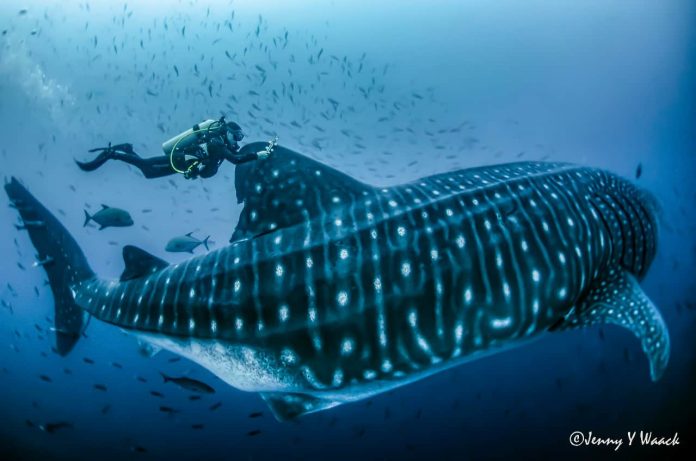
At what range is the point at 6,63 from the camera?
8.08m

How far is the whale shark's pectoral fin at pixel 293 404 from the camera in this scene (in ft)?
9.93

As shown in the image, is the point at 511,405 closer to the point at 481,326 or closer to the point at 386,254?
the point at 481,326

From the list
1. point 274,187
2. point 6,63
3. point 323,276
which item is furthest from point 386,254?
point 6,63

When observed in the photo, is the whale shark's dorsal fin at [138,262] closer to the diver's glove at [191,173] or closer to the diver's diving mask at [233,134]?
the diver's glove at [191,173]

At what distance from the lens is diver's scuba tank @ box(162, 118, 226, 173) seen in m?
5.51

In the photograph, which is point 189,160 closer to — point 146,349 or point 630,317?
point 146,349

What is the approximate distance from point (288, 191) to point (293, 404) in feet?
5.64

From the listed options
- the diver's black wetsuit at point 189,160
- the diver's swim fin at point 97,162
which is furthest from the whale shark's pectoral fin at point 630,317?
the diver's swim fin at point 97,162

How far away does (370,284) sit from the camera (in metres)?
2.69

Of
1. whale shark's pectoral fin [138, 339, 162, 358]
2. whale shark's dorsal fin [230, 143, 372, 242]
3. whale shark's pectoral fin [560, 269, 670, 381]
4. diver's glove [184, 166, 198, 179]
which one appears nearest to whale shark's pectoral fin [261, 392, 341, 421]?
whale shark's pectoral fin [138, 339, 162, 358]

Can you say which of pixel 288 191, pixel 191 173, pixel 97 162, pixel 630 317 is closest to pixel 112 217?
pixel 97 162

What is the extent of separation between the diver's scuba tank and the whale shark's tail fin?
68.8 inches

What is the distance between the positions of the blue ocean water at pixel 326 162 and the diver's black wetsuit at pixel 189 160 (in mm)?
1156

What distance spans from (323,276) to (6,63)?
9751 millimetres
